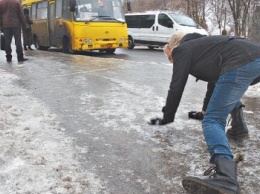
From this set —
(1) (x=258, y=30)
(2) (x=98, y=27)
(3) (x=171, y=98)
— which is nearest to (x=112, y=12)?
(2) (x=98, y=27)

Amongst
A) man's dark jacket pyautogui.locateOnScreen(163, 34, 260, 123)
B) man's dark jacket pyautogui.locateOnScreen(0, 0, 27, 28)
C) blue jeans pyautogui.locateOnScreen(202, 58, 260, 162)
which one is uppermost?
man's dark jacket pyautogui.locateOnScreen(0, 0, 27, 28)

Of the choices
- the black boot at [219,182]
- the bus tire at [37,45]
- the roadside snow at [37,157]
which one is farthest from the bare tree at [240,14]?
the black boot at [219,182]

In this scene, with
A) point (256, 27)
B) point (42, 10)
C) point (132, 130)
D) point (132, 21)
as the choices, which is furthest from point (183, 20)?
point (132, 130)

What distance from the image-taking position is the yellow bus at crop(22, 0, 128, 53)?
42.5ft

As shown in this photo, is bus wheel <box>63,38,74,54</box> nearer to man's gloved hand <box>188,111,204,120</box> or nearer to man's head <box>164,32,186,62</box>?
man's gloved hand <box>188,111,204,120</box>

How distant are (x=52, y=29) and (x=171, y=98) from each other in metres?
12.3

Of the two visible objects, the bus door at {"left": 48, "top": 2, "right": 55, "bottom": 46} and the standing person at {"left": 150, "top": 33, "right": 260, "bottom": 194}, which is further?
the bus door at {"left": 48, "top": 2, "right": 55, "bottom": 46}

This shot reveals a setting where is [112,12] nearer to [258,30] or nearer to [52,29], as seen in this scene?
[52,29]

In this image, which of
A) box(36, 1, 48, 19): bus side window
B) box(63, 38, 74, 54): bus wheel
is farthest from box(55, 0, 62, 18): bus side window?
box(36, 1, 48, 19): bus side window

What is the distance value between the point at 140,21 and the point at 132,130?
1541 centimetres

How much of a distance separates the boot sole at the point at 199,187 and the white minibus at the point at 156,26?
13.7 m

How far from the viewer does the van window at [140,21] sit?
18.5m

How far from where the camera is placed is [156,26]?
59.3 feet

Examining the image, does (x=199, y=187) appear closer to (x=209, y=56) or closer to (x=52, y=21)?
(x=209, y=56)
